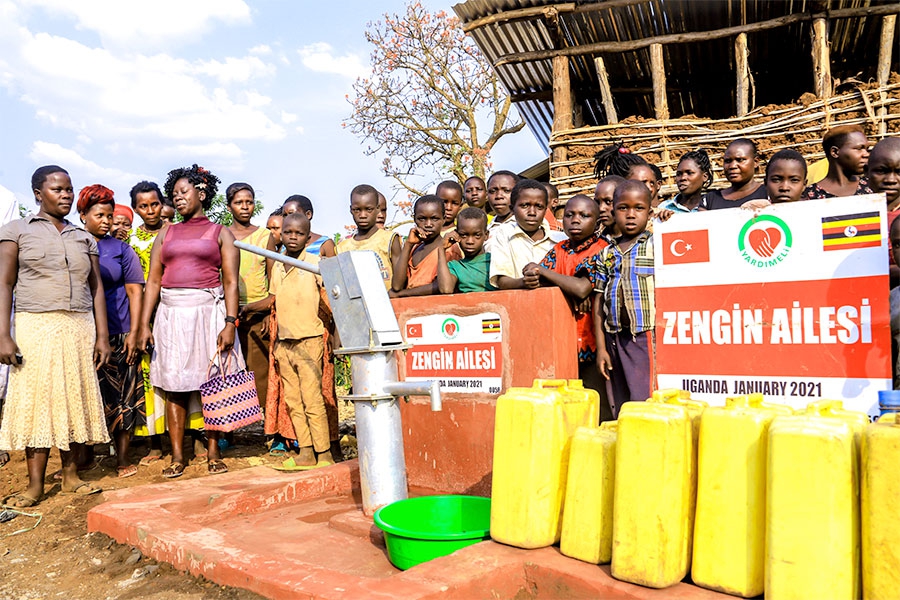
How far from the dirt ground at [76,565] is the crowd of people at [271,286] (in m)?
0.31

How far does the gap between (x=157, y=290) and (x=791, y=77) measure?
374 inches

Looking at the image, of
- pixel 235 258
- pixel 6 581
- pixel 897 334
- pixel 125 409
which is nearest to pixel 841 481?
pixel 897 334

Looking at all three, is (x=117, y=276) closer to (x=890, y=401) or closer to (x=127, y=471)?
(x=127, y=471)

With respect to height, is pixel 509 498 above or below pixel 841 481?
below

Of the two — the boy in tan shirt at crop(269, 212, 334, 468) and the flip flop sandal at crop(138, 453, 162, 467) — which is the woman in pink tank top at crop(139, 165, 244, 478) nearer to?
the boy in tan shirt at crop(269, 212, 334, 468)

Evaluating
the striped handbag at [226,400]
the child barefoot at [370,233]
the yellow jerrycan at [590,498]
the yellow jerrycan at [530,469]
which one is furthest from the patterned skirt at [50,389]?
the yellow jerrycan at [590,498]

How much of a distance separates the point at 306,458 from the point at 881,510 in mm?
3615

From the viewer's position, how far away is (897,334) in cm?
269

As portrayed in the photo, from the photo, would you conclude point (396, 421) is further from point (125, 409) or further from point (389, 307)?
point (125, 409)

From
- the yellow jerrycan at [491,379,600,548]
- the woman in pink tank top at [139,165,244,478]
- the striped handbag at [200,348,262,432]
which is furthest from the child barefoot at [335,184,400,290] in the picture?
the yellow jerrycan at [491,379,600,548]

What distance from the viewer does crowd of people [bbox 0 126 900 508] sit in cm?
336

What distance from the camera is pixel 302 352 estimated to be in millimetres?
4730

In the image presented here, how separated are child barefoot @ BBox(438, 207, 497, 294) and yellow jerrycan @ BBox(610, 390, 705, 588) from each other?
1970mm

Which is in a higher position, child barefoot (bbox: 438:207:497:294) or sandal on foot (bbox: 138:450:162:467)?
child barefoot (bbox: 438:207:497:294)
